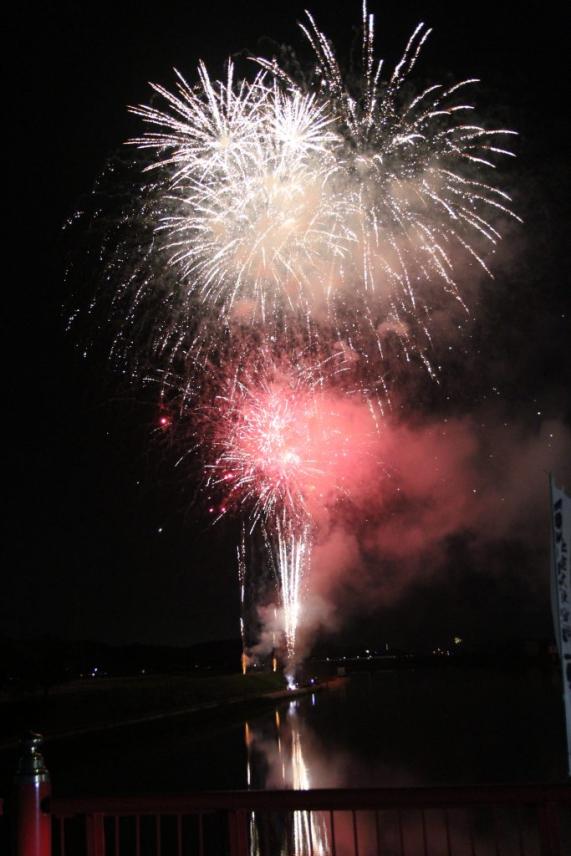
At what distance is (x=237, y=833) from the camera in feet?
14.6

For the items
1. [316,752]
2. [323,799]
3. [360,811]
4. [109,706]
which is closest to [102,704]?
[109,706]

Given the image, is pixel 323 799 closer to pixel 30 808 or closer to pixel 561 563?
pixel 30 808

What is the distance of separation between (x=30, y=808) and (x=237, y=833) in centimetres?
112

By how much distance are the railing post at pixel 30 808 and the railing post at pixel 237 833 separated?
38.4 inches

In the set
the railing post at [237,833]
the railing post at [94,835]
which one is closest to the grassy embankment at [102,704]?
the railing post at [94,835]

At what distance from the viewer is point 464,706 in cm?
4250

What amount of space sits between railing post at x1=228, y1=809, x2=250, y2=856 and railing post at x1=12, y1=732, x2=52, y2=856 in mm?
976

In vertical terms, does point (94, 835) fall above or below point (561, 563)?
below

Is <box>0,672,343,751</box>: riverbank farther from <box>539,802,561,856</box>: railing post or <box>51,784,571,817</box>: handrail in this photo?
<box>539,802,561,856</box>: railing post

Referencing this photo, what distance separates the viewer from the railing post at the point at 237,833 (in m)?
4.43

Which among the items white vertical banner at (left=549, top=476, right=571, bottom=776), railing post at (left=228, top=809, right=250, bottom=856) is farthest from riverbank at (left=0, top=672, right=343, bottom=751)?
white vertical banner at (left=549, top=476, right=571, bottom=776)

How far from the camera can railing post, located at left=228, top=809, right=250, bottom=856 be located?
443 cm

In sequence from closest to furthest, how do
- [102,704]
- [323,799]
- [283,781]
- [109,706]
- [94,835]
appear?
[323,799] → [94,835] → [283,781] → [102,704] → [109,706]

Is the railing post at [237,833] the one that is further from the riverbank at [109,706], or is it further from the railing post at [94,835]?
the riverbank at [109,706]
